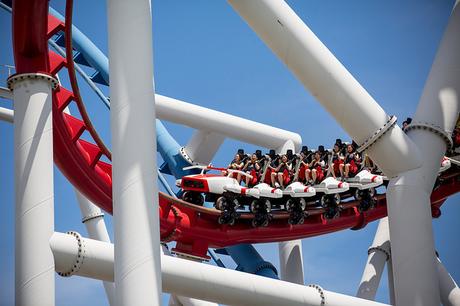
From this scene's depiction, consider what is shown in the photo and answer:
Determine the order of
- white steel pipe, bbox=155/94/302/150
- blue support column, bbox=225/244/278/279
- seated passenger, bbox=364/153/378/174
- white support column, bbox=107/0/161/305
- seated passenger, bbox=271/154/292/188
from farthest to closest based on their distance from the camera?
seated passenger, bbox=364/153/378/174, white steel pipe, bbox=155/94/302/150, blue support column, bbox=225/244/278/279, seated passenger, bbox=271/154/292/188, white support column, bbox=107/0/161/305

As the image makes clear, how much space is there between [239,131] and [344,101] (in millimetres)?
5140

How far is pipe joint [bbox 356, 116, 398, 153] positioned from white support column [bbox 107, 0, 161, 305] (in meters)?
2.19

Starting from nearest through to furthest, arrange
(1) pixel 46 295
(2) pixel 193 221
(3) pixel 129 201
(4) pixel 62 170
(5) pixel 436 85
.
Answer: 1. (3) pixel 129 201
2. (1) pixel 46 295
3. (5) pixel 436 85
4. (4) pixel 62 170
5. (2) pixel 193 221

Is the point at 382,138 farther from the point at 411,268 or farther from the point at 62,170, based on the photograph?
the point at 62,170

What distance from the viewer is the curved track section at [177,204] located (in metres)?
8.52

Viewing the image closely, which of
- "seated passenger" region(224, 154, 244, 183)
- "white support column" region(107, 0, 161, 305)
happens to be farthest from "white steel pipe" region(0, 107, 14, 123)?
"white support column" region(107, 0, 161, 305)

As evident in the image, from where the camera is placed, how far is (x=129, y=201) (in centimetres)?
586

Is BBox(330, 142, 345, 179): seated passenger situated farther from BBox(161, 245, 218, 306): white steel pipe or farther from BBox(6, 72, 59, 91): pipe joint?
BBox(6, 72, 59, 91): pipe joint

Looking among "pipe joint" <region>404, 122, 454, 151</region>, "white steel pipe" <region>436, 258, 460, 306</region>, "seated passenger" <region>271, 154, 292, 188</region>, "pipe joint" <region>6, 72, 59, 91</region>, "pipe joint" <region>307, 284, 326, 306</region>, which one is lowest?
"pipe joint" <region>307, 284, 326, 306</region>

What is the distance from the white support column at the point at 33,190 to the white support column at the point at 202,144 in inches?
221

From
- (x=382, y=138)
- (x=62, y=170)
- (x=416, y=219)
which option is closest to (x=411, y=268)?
(x=416, y=219)

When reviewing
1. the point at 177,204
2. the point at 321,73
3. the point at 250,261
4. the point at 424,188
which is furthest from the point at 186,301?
the point at 321,73

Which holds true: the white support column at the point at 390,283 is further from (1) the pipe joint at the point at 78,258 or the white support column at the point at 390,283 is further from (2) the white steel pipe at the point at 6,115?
(1) the pipe joint at the point at 78,258

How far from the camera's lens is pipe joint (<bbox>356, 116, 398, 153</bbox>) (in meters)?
7.55
